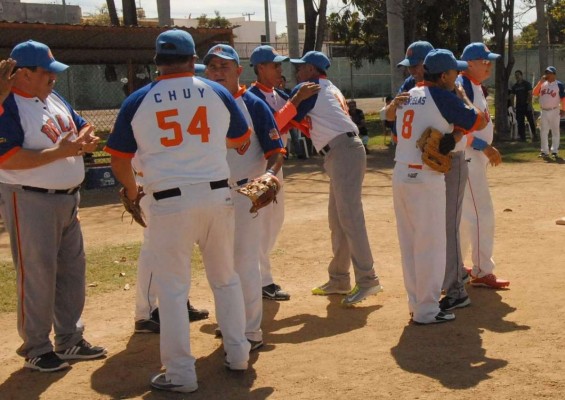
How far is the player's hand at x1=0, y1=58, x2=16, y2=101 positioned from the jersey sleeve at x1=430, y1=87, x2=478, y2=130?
2.96 m

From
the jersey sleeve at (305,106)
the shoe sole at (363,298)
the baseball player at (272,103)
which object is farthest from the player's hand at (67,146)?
the shoe sole at (363,298)

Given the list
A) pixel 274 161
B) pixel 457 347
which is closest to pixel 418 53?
pixel 274 161

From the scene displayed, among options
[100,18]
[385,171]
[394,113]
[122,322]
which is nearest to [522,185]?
[385,171]

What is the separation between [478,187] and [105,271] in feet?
12.7

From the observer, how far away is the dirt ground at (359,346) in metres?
4.98

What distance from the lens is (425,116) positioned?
6.15 m

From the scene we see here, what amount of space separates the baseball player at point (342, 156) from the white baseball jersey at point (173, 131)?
2150 millimetres

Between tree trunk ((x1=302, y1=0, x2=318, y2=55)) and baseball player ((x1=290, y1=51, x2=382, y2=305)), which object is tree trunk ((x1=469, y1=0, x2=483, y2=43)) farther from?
baseball player ((x1=290, y1=51, x2=382, y2=305))

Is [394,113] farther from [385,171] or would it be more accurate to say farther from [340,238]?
[385,171]

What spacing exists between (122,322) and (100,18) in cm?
6505

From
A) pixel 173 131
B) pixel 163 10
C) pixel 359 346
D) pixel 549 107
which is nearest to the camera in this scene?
pixel 173 131

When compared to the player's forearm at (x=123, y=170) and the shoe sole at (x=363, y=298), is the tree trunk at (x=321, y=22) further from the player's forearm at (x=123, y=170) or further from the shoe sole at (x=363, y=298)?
the player's forearm at (x=123, y=170)

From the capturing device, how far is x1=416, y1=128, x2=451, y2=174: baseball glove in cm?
599

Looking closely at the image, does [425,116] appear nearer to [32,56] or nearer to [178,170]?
[178,170]
